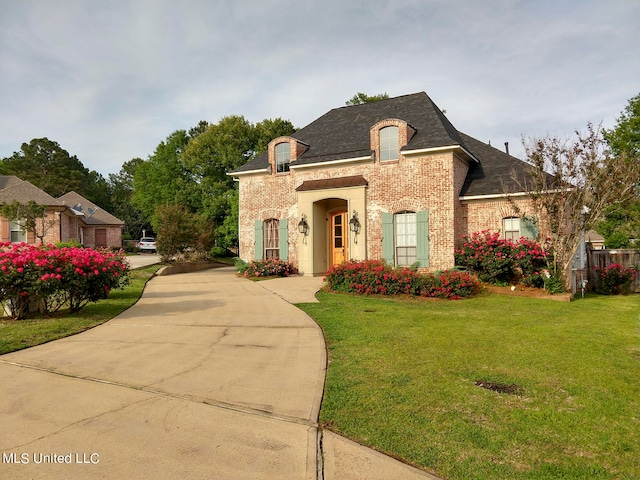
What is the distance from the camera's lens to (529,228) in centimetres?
1404

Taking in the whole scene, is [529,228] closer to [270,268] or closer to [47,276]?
[270,268]

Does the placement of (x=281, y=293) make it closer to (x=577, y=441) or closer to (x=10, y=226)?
(x=577, y=441)

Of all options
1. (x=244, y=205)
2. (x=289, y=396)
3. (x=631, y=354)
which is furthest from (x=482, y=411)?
(x=244, y=205)

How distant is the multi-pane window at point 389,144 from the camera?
15733 mm

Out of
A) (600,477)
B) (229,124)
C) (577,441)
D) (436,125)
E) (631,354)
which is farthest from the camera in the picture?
(229,124)

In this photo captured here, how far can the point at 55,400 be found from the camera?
12.8ft

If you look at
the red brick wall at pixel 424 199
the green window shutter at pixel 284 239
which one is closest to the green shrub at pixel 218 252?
the green window shutter at pixel 284 239

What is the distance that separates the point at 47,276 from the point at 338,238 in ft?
38.6

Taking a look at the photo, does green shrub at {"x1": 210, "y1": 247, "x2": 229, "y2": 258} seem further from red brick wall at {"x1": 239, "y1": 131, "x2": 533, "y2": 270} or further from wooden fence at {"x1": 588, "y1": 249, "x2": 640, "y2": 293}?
wooden fence at {"x1": 588, "y1": 249, "x2": 640, "y2": 293}

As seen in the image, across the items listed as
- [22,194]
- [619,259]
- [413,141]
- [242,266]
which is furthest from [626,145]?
[22,194]

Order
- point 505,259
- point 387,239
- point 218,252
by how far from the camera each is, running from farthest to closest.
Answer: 1. point 218,252
2. point 387,239
3. point 505,259

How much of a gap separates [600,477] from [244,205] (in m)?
17.3

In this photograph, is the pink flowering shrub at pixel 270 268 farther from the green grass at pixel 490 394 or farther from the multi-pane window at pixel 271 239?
the green grass at pixel 490 394

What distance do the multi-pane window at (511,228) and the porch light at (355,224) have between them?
524 cm
